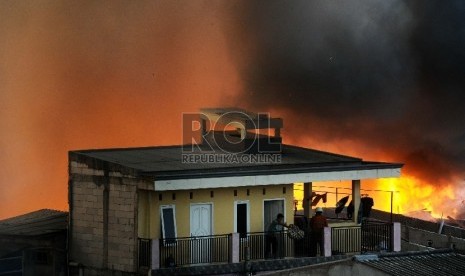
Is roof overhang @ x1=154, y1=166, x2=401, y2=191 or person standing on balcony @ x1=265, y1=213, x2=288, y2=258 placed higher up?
roof overhang @ x1=154, y1=166, x2=401, y2=191

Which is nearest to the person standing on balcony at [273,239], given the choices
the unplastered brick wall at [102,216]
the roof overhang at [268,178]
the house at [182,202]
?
the house at [182,202]

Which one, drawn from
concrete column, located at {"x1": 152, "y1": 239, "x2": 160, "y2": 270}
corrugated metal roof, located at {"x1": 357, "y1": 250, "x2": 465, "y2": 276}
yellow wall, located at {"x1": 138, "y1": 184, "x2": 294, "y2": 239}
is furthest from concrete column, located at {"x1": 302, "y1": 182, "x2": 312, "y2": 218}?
concrete column, located at {"x1": 152, "y1": 239, "x2": 160, "y2": 270}

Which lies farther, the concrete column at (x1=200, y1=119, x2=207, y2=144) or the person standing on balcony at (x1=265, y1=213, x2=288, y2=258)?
the concrete column at (x1=200, y1=119, x2=207, y2=144)

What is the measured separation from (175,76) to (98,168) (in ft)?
96.2

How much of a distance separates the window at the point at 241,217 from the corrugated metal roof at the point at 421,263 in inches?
160

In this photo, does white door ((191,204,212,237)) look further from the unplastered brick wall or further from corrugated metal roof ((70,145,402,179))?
the unplastered brick wall

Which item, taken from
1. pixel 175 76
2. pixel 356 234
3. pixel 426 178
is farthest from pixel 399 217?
pixel 175 76

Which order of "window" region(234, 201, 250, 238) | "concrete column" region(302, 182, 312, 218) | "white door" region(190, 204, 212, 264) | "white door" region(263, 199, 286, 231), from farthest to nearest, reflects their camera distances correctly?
"concrete column" region(302, 182, 312, 218) → "white door" region(263, 199, 286, 231) → "window" region(234, 201, 250, 238) → "white door" region(190, 204, 212, 264)

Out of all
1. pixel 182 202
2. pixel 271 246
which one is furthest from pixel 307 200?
pixel 182 202

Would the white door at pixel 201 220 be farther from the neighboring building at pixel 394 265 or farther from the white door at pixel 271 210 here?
the neighboring building at pixel 394 265

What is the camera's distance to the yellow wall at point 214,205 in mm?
38531

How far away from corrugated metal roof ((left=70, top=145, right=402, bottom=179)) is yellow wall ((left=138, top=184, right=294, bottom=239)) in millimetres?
691

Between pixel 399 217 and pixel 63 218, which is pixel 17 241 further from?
pixel 399 217

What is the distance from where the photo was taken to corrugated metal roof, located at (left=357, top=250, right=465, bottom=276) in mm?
37562
